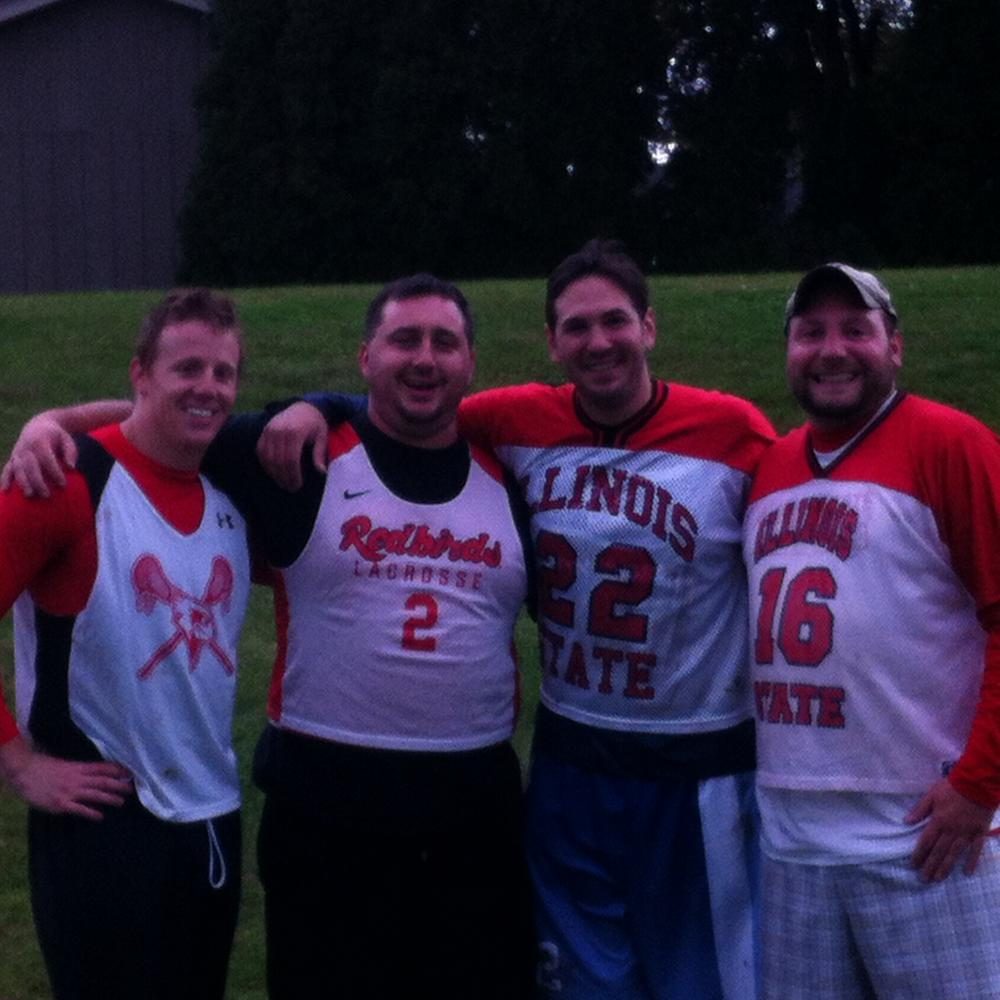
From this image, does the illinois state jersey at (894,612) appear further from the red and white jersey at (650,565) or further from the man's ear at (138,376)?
the man's ear at (138,376)

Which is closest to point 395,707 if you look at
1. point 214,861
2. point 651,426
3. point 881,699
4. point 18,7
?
point 214,861

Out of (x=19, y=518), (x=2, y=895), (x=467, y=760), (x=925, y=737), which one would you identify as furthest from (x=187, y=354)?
(x=2, y=895)

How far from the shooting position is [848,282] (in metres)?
3.58

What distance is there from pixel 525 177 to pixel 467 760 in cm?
2249

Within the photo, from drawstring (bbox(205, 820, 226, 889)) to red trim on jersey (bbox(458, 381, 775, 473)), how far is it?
113 centimetres

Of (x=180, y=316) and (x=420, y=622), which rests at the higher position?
(x=180, y=316)

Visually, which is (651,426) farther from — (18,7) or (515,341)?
(18,7)

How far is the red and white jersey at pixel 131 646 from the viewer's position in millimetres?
3273

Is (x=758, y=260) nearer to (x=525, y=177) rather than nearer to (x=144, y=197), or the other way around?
(x=525, y=177)

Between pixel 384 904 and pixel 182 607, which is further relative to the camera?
pixel 384 904

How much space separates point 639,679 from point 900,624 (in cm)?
68

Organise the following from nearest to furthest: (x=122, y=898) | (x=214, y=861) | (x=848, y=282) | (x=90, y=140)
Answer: (x=122, y=898), (x=214, y=861), (x=848, y=282), (x=90, y=140)

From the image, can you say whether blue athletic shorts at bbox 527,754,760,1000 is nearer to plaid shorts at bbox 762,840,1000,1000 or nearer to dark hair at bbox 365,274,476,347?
plaid shorts at bbox 762,840,1000,1000

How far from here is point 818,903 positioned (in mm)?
3420
